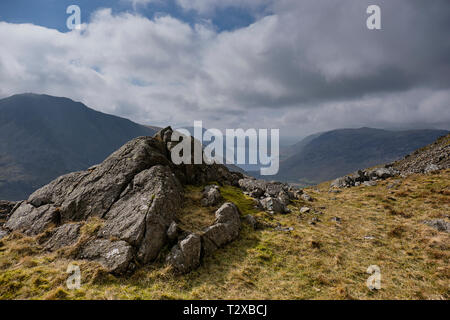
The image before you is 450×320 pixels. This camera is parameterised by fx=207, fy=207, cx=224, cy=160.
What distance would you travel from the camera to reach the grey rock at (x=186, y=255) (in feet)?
55.2

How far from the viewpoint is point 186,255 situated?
682 inches

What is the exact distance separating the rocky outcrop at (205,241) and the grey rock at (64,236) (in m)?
9.75

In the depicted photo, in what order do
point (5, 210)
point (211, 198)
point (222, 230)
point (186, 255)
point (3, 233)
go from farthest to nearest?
point (5, 210)
point (211, 198)
point (3, 233)
point (222, 230)
point (186, 255)

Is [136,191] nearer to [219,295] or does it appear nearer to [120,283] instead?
[120,283]

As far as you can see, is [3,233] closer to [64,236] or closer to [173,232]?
[64,236]

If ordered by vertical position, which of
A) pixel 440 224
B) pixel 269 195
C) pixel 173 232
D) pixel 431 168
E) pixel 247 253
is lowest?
pixel 247 253

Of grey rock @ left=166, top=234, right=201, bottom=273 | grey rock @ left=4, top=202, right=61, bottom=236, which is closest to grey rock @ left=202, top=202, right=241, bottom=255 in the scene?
grey rock @ left=166, top=234, right=201, bottom=273

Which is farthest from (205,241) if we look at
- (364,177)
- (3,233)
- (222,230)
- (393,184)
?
(364,177)

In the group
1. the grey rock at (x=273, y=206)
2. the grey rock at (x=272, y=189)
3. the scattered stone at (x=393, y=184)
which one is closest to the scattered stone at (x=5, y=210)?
the grey rock at (x=273, y=206)

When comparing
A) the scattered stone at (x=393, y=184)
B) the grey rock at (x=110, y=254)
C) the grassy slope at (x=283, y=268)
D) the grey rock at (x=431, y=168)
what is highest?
the grey rock at (x=431, y=168)

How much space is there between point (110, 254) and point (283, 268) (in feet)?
47.3

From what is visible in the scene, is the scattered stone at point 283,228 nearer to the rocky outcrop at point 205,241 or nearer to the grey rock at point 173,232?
the rocky outcrop at point 205,241

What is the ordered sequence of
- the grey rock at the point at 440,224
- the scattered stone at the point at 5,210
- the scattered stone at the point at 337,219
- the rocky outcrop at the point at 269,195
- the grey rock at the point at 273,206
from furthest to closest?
the rocky outcrop at the point at 269,195, the grey rock at the point at 273,206, the scattered stone at the point at 337,219, the scattered stone at the point at 5,210, the grey rock at the point at 440,224
